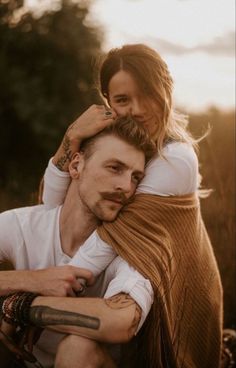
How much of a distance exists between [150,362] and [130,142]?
1.14 metres

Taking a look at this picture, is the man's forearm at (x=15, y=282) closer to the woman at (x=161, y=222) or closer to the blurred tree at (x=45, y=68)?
the woman at (x=161, y=222)

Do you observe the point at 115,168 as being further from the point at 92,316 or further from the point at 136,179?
the point at 92,316

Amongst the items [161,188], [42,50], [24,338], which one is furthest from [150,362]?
[42,50]

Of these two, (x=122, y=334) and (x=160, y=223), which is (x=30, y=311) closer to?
(x=122, y=334)

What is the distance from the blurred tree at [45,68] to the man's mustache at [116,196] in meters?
4.67

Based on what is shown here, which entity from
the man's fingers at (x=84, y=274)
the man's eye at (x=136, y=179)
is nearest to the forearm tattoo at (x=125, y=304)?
the man's fingers at (x=84, y=274)

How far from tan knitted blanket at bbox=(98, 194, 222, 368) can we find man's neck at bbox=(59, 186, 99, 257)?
223 mm

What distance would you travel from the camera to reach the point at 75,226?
3.27 meters

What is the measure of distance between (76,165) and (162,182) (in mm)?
534

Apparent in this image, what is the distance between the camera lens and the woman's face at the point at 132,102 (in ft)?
11.2

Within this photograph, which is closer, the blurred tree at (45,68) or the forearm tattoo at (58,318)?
the forearm tattoo at (58,318)

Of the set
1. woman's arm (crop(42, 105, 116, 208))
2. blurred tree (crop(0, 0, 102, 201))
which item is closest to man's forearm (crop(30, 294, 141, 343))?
woman's arm (crop(42, 105, 116, 208))

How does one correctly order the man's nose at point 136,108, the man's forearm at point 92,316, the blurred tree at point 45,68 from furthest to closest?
the blurred tree at point 45,68, the man's nose at point 136,108, the man's forearm at point 92,316

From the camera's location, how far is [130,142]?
3129 millimetres
